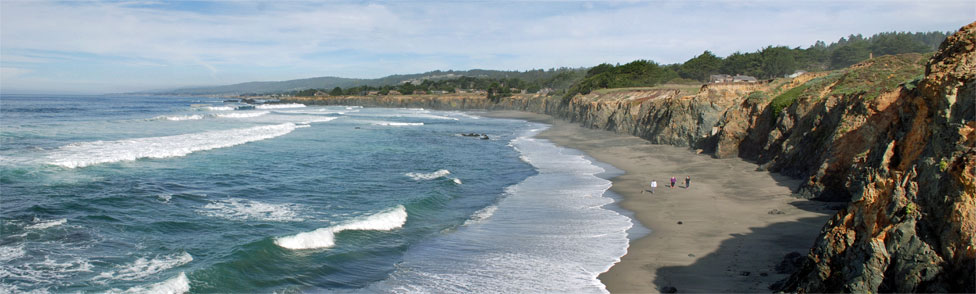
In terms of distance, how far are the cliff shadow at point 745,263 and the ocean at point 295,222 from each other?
168 centimetres

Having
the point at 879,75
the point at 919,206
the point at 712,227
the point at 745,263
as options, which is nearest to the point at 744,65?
the point at 879,75

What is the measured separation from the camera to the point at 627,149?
38.1 meters

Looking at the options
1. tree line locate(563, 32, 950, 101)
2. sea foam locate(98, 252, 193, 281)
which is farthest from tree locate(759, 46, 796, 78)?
sea foam locate(98, 252, 193, 281)

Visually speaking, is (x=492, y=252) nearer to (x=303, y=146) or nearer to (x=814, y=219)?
(x=814, y=219)

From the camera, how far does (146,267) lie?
13.0 m

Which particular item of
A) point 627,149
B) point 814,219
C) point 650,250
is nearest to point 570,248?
point 650,250

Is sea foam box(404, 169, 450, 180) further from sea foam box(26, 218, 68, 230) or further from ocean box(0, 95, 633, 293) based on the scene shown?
sea foam box(26, 218, 68, 230)

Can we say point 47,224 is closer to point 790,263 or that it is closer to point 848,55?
point 790,263

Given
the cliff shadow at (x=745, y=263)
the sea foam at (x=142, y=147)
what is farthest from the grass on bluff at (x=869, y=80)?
the sea foam at (x=142, y=147)

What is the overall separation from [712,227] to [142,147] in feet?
103

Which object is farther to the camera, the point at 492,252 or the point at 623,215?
the point at 623,215

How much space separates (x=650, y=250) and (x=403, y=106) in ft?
456

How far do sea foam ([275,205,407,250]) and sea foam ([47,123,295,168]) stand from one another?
16.7 m

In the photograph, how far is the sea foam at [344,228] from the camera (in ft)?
49.4
